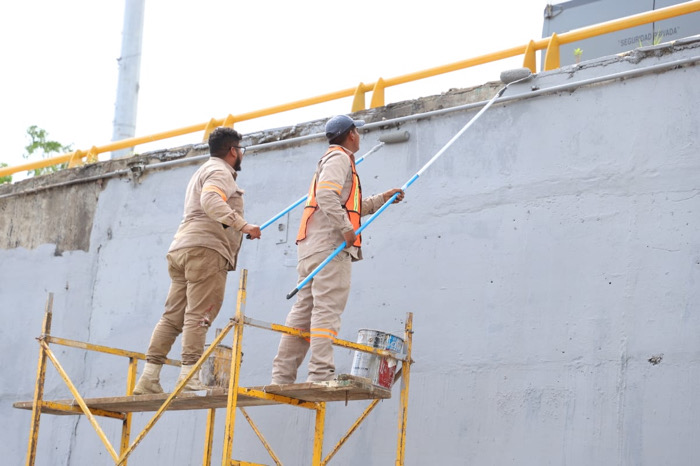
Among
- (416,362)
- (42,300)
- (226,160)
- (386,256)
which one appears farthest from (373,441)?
(42,300)

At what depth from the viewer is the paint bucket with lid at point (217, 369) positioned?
770 centimetres

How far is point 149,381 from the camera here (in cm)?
784

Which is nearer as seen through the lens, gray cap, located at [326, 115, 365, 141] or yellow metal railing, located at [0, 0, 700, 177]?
gray cap, located at [326, 115, 365, 141]

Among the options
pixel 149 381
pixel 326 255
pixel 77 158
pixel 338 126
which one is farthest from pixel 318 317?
pixel 77 158

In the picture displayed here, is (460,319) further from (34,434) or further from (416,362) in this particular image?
(34,434)

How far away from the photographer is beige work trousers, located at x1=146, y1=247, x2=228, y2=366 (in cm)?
752

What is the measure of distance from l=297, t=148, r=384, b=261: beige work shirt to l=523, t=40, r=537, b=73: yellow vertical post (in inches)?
86.1

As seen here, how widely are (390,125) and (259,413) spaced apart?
271 centimetres

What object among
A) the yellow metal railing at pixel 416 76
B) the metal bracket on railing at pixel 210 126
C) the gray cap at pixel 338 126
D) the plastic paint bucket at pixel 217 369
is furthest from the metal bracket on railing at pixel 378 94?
the plastic paint bucket at pixel 217 369

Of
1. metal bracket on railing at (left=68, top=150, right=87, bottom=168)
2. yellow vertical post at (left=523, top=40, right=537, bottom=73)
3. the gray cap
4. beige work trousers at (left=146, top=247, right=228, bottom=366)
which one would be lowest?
beige work trousers at (left=146, top=247, right=228, bottom=366)

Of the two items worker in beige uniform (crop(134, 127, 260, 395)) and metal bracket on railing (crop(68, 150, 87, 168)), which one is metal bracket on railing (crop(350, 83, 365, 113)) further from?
metal bracket on railing (crop(68, 150, 87, 168))

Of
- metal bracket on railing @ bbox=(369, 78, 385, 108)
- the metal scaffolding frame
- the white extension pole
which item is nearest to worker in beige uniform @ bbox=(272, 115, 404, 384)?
the metal scaffolding frame

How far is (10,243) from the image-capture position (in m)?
11.5

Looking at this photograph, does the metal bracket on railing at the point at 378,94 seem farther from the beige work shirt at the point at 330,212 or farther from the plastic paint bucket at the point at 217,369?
the plastic paint bucket at the point at 217,369
